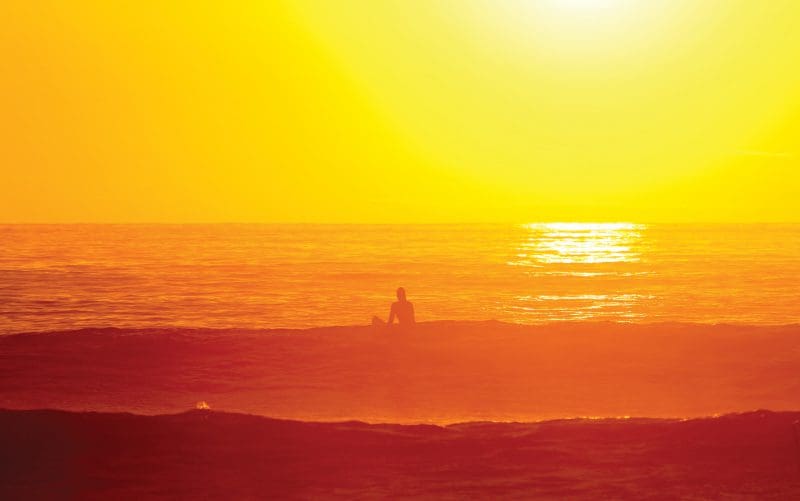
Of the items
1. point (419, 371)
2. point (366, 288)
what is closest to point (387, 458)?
point (419, 371)

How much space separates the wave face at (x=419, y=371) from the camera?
15.3 meters

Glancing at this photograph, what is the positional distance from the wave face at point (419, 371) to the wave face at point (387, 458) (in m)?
3.30

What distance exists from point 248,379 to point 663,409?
29.1ft

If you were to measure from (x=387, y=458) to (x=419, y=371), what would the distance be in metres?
9.02

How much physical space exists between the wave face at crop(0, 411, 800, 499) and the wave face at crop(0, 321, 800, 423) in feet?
10.8

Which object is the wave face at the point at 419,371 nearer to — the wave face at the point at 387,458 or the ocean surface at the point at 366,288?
the wave face at the point at 387,458

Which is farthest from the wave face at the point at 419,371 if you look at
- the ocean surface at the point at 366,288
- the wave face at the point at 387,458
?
the ocean surface at the point at 366,288

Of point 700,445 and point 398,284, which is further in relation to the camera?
point 398,284

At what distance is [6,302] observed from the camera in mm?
33469

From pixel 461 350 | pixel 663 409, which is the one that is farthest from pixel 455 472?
pixel 461 350

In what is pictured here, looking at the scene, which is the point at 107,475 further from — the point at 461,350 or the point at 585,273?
the point at 585,273

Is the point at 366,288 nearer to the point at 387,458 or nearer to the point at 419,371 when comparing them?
the point at 419,371

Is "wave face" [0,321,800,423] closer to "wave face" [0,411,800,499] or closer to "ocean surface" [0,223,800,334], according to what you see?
"wave face" [0,411,800,499]

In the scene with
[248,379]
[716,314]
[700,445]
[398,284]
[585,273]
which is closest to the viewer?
[700,445]
